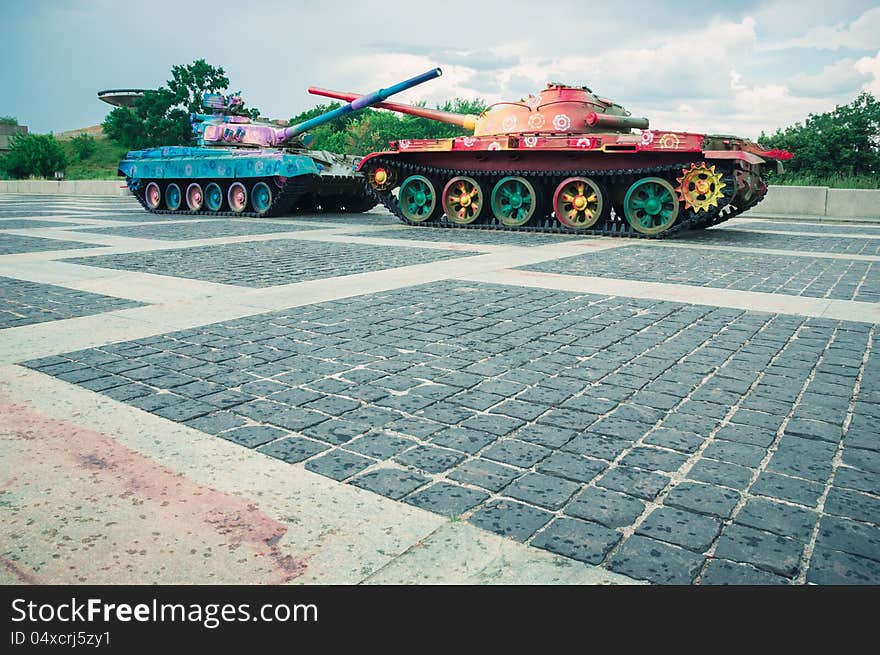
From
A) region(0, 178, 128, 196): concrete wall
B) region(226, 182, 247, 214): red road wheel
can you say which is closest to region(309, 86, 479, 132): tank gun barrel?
region(226, 182, 247, 214): red road wheel

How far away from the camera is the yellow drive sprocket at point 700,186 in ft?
42.0

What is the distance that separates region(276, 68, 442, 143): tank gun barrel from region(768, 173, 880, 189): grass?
1053 cm

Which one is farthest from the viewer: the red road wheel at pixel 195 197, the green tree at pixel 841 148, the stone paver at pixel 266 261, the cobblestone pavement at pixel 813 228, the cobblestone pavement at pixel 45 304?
the green tree at pixel 841 148

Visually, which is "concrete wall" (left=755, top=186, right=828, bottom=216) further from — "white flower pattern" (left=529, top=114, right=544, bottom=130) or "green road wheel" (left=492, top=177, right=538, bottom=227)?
"green road wheel" (left=492, top=177, right=538, bottom=227)

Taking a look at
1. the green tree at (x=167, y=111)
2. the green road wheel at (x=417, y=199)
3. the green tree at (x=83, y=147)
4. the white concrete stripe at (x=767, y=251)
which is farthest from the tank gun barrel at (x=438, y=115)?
the green tree at (x=83, y=147)

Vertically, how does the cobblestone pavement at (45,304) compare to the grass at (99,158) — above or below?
below

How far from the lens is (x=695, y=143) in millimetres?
12711

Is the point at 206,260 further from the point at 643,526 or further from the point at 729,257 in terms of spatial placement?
the point at 643,526

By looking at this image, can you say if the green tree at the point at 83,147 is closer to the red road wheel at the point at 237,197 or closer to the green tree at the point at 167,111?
the green tree at the point at 167,111

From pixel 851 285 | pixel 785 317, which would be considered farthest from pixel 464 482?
pixel 851 285

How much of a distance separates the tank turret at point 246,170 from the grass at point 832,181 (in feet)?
38.8

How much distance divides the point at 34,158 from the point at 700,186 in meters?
50.1

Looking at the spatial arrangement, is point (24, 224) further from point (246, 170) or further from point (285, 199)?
point (285, 199)
